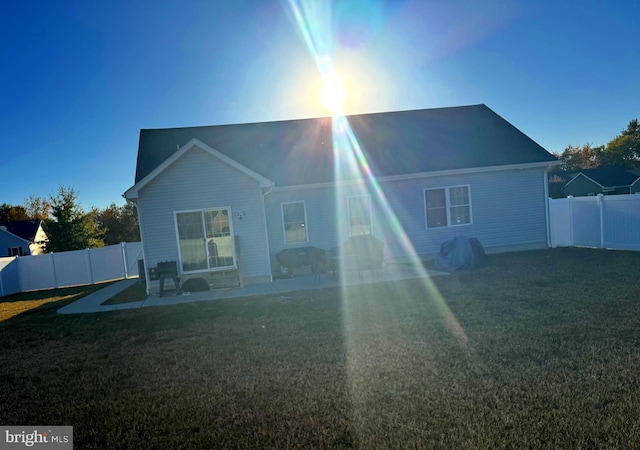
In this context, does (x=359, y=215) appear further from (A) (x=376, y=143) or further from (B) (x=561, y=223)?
(B) (x=561, y=223)

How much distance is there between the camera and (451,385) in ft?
14.2

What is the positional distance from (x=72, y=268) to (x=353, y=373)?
18352 millimetres

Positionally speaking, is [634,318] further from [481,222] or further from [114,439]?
[481,222]

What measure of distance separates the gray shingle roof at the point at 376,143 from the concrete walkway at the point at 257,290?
12.1 feet

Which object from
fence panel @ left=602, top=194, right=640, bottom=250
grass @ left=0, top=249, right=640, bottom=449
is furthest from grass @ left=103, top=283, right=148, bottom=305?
fence panel @ left=602, top=194, right=640, bottom=250

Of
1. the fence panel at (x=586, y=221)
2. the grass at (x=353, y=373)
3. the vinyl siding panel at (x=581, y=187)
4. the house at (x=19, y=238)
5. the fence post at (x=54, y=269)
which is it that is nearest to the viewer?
the grass at (x=353, y=373)

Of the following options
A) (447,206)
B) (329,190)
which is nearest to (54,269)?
(329,190)

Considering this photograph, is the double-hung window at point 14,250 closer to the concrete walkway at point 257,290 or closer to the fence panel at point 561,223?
the concrete walkway at point 257,290

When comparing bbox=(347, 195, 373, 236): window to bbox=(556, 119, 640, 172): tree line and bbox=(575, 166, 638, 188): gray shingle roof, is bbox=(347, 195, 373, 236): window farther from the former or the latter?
bbox=(556, 119, 640, 172): tree line

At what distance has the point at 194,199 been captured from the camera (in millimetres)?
11906

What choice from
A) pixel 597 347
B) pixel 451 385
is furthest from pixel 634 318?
pixel 451 385

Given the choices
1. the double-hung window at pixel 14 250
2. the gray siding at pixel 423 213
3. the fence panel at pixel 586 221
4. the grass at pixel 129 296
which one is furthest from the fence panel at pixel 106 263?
the double-hung window at pixel 14 250

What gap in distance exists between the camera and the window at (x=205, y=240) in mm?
11953

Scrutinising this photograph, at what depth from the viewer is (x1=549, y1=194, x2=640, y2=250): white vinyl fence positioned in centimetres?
1318
